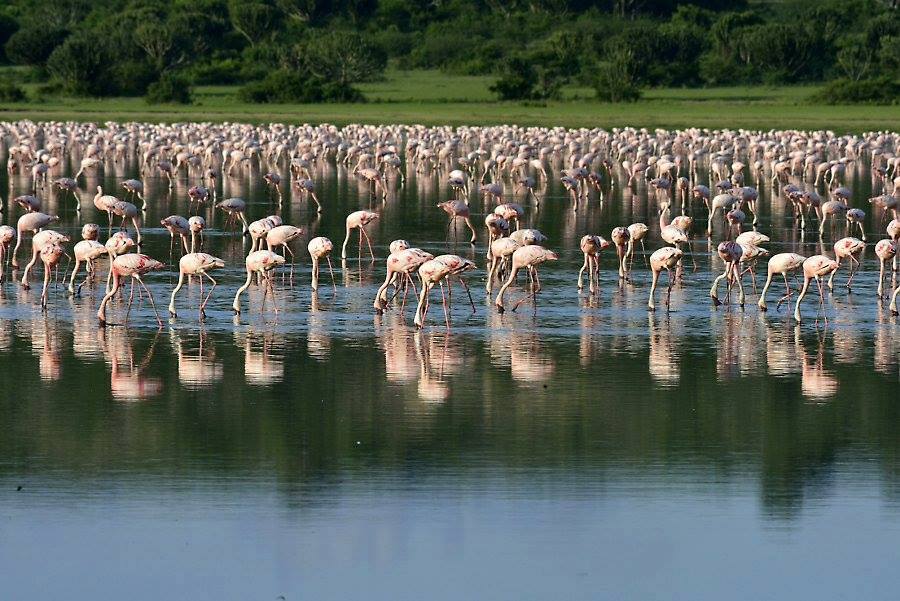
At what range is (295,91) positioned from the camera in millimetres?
94000

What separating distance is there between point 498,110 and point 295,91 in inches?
511

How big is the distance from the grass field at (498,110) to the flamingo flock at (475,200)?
13.3 meters

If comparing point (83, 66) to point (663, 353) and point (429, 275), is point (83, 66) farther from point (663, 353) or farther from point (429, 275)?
point (663, 353)

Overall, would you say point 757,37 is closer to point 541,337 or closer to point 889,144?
point 889,144

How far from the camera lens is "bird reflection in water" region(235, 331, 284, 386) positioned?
16764mm

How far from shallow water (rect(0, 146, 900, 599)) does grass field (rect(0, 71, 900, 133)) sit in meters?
56.8

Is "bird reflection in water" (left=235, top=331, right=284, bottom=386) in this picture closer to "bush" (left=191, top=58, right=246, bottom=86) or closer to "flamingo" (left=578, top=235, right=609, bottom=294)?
"flamingo" (left=578, top=235, right=609, bottom=294)

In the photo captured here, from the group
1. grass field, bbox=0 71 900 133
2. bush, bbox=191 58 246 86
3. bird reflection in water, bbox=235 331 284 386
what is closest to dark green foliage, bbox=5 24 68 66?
bush, bbox=191 58 246 86

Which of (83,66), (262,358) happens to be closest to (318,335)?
(262,358)

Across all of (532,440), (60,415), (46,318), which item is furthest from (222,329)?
(532,440)

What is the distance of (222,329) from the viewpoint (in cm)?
1964

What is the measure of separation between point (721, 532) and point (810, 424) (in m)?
3.61

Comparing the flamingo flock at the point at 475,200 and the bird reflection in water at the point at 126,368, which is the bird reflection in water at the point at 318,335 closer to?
the flamingo flock at the point at 475,200

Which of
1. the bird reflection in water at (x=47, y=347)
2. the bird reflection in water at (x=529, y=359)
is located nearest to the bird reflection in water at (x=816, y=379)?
the bird reflection in water at (x=529, y=359)
